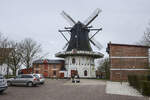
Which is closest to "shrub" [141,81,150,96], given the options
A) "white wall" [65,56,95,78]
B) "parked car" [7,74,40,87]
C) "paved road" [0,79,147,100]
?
"paved road" [0,79,147,100]

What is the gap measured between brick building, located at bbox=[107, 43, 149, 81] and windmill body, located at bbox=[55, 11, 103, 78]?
14.1 metres

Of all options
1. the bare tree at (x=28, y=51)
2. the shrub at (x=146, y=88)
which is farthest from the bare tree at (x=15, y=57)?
the shrub at (x=146, y=88)

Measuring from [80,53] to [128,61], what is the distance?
15.6 meters

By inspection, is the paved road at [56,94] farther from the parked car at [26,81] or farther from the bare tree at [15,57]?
the bare tree at [15,57]

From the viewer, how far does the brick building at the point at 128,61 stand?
129 feet

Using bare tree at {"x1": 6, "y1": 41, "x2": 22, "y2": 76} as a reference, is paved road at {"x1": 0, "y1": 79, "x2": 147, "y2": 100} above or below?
below

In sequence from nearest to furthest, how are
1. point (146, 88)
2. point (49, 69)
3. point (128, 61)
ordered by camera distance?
1. point (146, 88)
2. point (128, 61)
3. point (49, 69)

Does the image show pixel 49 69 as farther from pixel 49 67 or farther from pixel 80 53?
pixel 80 53

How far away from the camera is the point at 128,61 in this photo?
39688 mm

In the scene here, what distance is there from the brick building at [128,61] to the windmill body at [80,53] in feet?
46.2

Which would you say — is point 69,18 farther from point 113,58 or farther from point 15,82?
point 15,82

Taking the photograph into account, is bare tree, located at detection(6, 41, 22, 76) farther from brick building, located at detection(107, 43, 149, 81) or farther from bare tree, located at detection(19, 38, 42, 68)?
brick building, located at detection(107, 43, 149, 81)

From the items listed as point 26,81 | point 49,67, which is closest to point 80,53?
point 49,67

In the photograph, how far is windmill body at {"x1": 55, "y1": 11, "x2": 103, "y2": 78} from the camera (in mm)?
53281
